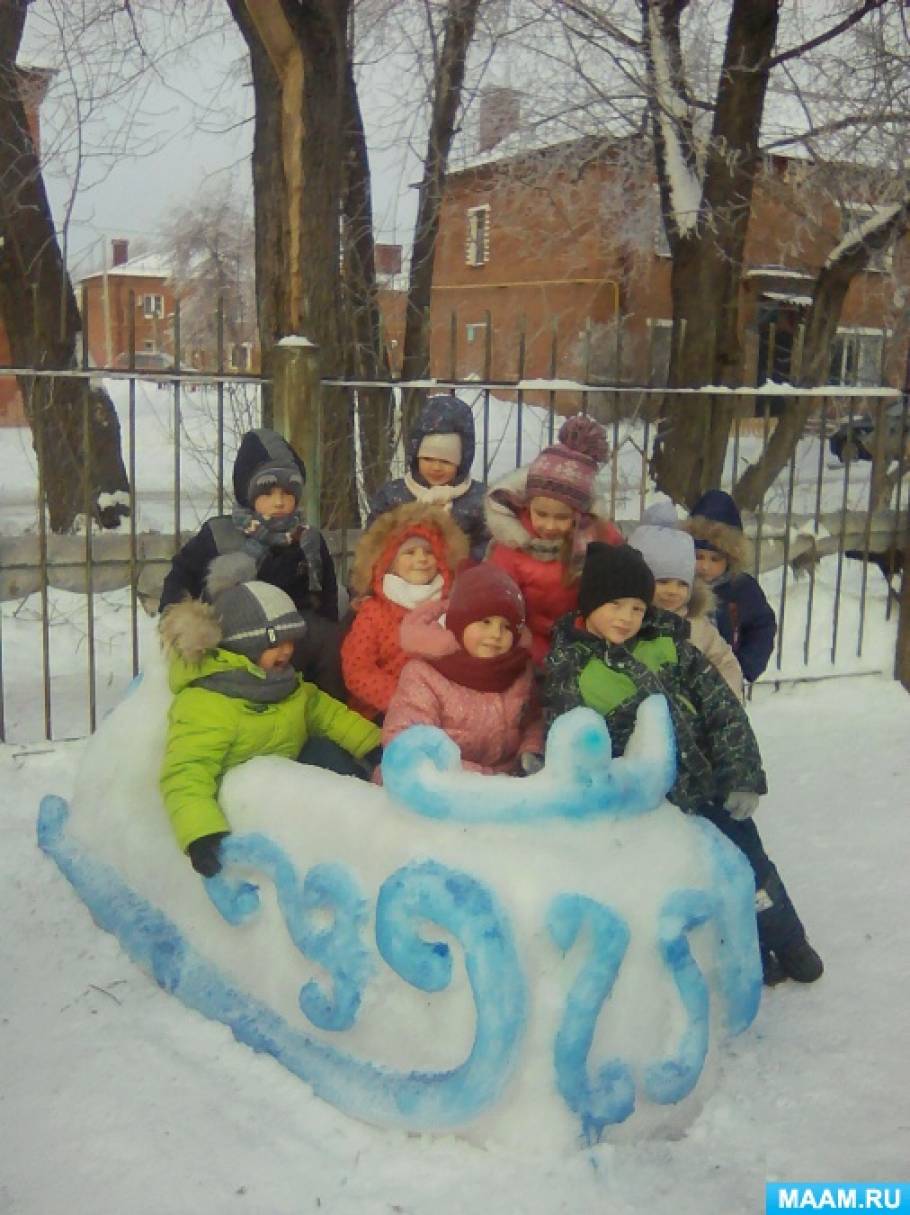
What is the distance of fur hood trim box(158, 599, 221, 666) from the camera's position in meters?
2.96

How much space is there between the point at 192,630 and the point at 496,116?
8451 mm

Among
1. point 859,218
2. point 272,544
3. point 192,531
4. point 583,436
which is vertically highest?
point 859,218

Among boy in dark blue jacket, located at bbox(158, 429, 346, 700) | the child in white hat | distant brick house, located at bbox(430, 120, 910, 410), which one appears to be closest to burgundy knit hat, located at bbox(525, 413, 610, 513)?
the child in white hat

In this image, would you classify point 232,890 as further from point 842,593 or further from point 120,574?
point 842,593

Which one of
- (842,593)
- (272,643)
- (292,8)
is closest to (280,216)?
(292,8)

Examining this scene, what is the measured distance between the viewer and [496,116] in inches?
401

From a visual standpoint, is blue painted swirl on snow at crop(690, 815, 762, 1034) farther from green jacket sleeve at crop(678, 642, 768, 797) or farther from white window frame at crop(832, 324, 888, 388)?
white window frame at crop(832, 324, 888, 388)

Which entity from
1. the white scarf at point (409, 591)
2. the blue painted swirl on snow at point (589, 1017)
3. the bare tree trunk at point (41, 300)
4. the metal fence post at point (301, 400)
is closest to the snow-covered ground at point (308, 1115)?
the blue painted swirl on snow at point (589, 1017)

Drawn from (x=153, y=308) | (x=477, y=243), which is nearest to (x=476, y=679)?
(x=153, y=308)

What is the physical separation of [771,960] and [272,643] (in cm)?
164

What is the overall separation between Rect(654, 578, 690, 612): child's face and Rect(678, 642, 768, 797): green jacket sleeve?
0.40 m

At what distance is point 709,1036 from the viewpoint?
260 centimetres

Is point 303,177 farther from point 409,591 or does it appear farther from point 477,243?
point 477,243

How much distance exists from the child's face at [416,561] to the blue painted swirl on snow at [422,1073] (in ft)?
3.83
